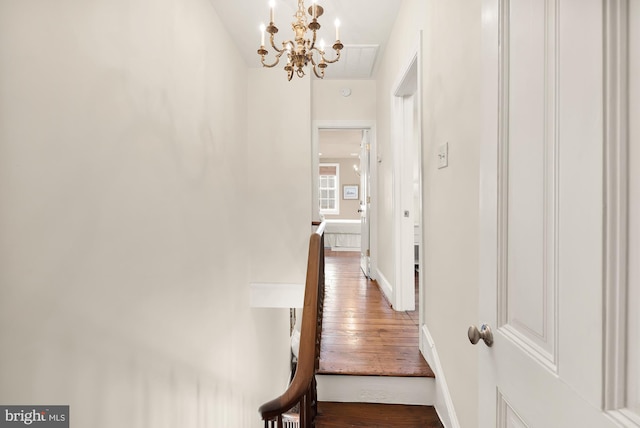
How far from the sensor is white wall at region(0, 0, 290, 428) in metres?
1.01

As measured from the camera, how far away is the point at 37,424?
1.07m

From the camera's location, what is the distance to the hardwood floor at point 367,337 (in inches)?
75.7

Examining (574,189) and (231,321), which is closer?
(574,189)

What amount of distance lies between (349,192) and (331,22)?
767 cm

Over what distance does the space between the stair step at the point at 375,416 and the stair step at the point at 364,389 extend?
0.09 feet

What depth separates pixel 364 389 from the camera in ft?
6.16

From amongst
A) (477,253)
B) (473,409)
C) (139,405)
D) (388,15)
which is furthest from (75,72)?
(388,15)

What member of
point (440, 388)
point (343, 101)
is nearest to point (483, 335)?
point (440, 388)

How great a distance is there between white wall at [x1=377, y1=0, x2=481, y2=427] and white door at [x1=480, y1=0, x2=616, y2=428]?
39 centimetres

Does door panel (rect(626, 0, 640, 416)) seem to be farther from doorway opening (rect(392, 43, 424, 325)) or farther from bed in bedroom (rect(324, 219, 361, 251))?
bed in bedroom (rect(324, 219, 361, 251))

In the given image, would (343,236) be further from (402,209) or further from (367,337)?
(367,337)

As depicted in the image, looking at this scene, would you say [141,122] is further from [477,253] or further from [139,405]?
[477,253]

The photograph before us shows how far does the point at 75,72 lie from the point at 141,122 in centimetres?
45

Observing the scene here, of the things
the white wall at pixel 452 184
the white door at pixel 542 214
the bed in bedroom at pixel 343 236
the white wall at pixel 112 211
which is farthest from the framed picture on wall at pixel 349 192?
the white door at pixel 542 214
